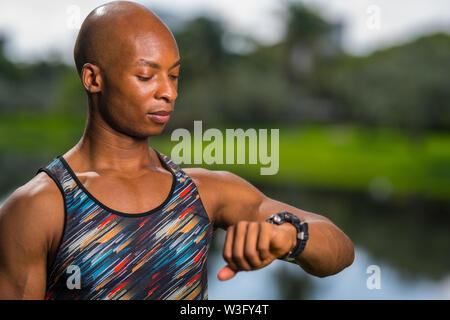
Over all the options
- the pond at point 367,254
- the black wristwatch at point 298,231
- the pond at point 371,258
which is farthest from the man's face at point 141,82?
the pond at point 371,258

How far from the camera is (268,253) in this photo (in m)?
1.20

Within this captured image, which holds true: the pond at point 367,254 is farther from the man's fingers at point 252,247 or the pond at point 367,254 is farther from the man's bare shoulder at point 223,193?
the man's fingers at point 252,247

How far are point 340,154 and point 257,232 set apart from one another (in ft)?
77.7

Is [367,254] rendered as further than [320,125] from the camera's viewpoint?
No

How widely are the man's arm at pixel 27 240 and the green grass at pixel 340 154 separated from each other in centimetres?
1854

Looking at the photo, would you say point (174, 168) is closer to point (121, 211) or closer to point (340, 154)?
point (121, 211)

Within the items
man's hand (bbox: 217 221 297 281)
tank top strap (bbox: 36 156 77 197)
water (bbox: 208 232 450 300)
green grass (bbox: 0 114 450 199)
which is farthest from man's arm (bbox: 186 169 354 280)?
green grass (bbox: 0 114 450 199)

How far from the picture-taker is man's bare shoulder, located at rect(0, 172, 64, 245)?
134cm

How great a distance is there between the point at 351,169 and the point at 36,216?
2311cm

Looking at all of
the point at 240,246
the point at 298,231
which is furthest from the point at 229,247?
the point at 298,231

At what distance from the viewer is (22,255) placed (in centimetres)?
132

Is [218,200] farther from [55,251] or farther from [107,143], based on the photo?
[55,251]

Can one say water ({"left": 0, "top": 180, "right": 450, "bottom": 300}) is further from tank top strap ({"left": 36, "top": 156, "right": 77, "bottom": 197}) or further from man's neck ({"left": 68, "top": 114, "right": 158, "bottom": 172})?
tank top strap ({"left": 36, "top": 156, "right": 77, "bottom": 197})

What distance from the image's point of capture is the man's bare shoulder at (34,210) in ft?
4.39
